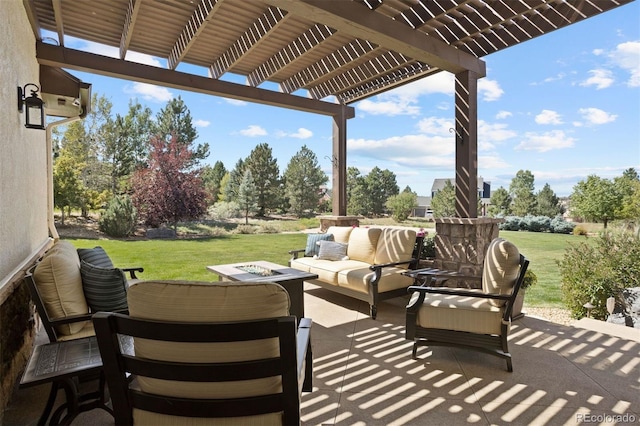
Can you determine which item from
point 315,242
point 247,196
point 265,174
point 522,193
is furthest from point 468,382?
point 522,193

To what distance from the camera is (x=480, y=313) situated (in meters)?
2.81

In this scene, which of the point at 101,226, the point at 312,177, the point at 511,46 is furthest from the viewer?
the point at 312,177

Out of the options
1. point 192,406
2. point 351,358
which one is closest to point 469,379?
point 351,358

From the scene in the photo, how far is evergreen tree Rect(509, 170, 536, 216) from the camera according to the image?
547 inches

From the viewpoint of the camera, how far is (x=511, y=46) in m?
4.14

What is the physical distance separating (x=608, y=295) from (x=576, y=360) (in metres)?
2.24

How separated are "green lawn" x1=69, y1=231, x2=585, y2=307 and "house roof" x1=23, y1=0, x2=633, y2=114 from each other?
386 cm

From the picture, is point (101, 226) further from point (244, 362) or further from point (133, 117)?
point (244, 362)

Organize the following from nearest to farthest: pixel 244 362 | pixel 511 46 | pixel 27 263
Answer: pixel 244 362 < pixel 27 263 < pixel 511 46

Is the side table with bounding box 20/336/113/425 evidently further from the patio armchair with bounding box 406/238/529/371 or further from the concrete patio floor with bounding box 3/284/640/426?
the patio armchair with bounding box 406/238/529/371

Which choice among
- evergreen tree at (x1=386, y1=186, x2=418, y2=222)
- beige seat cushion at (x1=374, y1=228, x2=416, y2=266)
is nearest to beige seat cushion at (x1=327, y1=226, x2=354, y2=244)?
beige seat cushion at (x1=374, y1=228, x2=416, y2=266)

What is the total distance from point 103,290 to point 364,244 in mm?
3319

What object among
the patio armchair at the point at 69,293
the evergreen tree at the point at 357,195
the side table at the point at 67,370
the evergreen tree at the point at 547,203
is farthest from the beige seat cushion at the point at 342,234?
the evergreen tree at the point at 357,195

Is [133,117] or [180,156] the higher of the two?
[133,117]
